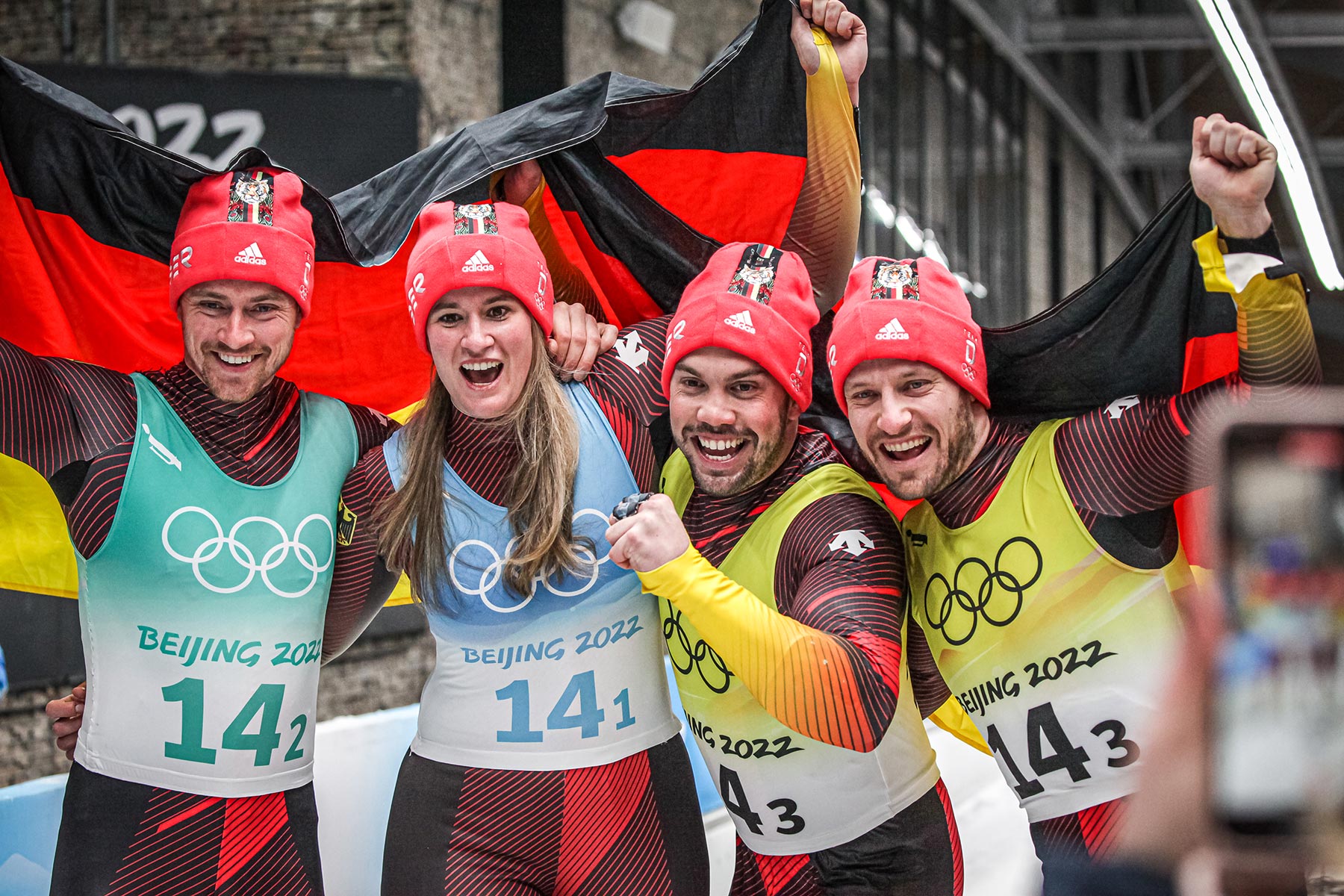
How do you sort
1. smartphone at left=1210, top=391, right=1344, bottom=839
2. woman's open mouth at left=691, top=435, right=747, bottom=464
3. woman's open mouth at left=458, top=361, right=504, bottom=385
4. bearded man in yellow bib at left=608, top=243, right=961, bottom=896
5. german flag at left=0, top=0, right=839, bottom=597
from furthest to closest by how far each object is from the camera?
1. german flag at left=0, top=0, right=839, bottom=597
2. woman's open mouth at left=458, top=361, right=504, bottom=385
3. woman's open mouth at left=691, top=435, right=747, bottom=464
4. bearded man in yellow bib at left=608, top=243, right=961, bottom=896
5. smartphone at left=1210, top=391, right=1344, bottom=839

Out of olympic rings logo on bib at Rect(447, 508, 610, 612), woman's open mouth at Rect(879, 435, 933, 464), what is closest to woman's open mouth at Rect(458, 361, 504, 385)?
olympic rings logo on bib at Rect(447, 508, 610, 612)

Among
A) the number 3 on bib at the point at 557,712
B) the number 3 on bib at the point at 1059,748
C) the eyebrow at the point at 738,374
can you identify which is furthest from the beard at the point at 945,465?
the number 3 on bib at the point at 557,712

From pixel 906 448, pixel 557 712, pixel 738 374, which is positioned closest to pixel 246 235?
pixel 738 374

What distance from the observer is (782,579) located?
2.47 meters

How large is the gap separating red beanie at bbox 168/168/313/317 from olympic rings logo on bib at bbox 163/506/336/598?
1.72 ft

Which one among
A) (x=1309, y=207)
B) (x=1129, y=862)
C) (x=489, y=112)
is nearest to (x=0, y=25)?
(x=489, y=112)

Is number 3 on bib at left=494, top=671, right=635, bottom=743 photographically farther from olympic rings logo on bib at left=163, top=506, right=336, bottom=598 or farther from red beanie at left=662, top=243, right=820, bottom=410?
red beanie at left=662, top=243, right=820, bottom=410

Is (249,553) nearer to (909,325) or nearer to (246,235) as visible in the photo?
→ (246,235)

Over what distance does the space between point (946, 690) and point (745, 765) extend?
533mm

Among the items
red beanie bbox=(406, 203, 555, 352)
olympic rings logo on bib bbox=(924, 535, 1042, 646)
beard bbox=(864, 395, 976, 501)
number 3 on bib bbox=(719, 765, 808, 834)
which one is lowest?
number 3 on bib bbox=(719, 765, 808, 834)

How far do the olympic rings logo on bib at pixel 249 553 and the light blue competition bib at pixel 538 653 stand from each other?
0.34 meters

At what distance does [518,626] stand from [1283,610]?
216cm

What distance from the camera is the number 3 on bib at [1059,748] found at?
96.7 inches

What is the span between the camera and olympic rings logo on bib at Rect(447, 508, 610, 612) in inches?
104
